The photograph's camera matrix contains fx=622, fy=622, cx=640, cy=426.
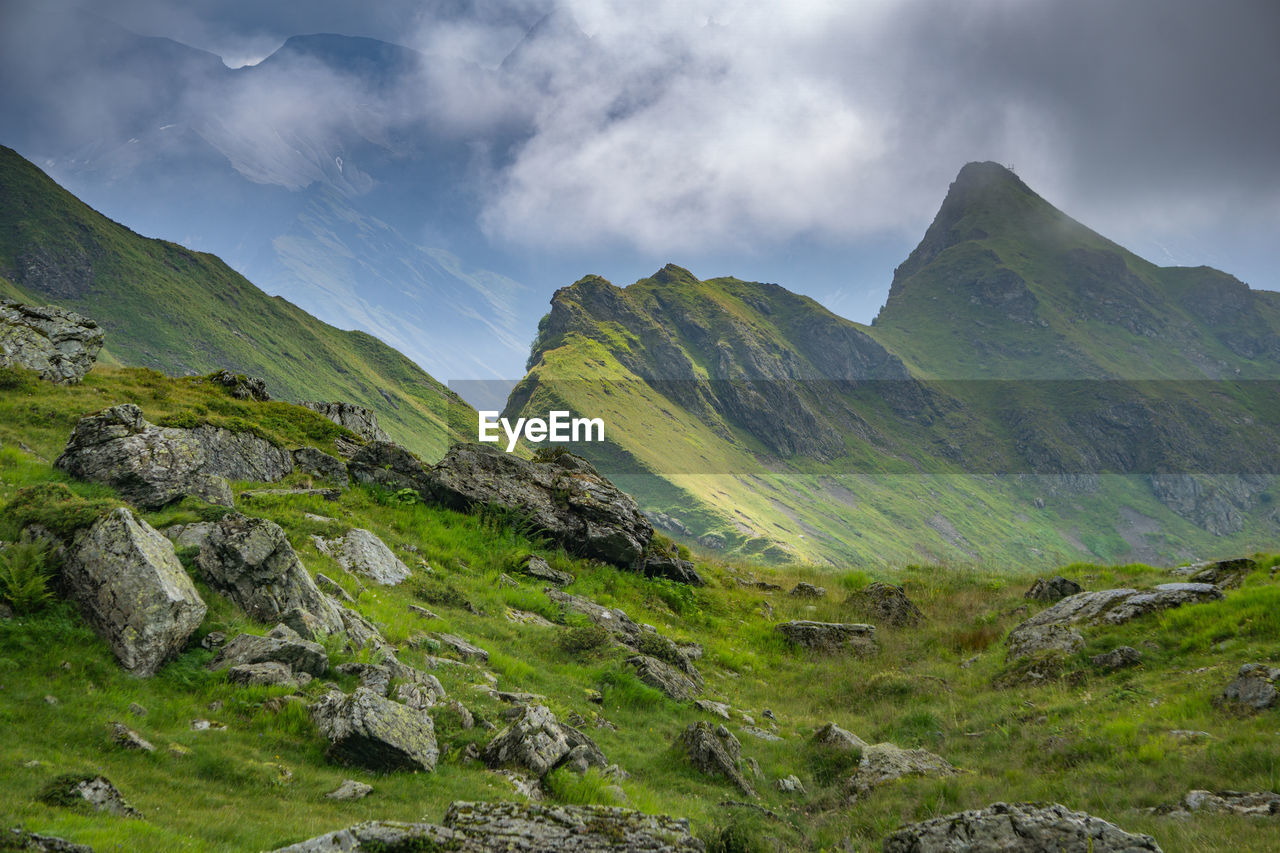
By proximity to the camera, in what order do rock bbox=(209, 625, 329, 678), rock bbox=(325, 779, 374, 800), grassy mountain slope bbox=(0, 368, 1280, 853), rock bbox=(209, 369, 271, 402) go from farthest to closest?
rock bbox=(209, 369, 271, 402)
rock bbox=(209, 625, 329, 678)
rock bbox=(325, 779, 374, 800)
grassy mountain slope bbox=(0, 368, 1280, 853)

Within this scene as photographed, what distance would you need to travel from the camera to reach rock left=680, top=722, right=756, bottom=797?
12.2 m

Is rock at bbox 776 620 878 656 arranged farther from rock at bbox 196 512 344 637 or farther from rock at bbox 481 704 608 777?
rock at bbox 196 512 344 637

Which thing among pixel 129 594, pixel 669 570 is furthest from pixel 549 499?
pixel 129 594

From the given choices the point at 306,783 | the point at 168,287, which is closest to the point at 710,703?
the point at 306,783

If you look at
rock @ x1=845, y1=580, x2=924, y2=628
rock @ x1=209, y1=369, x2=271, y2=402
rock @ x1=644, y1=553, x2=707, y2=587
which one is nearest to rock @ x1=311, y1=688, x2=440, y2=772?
rock @ x1=644, y1=553, x2=707, y2=587

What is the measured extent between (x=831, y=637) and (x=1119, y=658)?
389 inches

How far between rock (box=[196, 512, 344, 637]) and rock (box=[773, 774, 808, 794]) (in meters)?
9.58

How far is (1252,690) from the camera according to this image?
11.1 meters

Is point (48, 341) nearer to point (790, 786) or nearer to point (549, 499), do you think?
point (549, 499)

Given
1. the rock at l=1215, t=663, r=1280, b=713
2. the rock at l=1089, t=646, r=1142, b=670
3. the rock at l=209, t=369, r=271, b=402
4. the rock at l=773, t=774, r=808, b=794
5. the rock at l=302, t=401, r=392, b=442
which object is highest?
the rock at l=209, t=369, r=271, b=402

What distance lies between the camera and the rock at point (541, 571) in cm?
2377

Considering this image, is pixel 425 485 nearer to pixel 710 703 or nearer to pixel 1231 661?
pixel 710 703

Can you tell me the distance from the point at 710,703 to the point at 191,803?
12005 mm

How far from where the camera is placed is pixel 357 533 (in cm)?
1944
